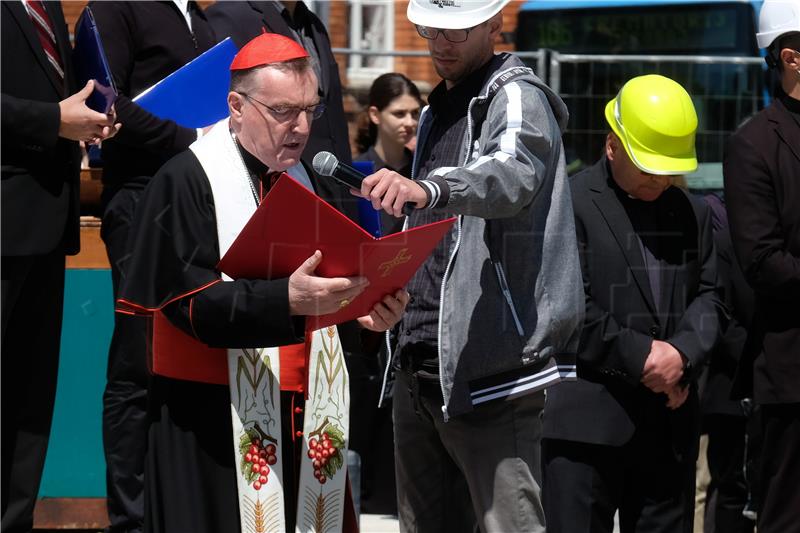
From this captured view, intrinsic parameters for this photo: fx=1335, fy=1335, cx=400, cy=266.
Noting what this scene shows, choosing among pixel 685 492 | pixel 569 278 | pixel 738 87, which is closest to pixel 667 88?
pixel 569 278

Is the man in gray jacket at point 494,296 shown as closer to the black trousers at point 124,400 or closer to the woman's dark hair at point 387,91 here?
the black trousers at point 124,400

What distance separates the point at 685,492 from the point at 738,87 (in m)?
4.44

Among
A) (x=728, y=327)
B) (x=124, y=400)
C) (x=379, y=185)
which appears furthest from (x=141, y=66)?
(x=728, y=327)

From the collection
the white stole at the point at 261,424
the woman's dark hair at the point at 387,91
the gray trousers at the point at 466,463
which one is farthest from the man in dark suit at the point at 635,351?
the woman's dark hair at the point at 387,91

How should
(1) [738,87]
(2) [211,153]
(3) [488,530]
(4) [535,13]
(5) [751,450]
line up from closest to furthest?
(2) [211,153] → (3) [488,530] → (5) [751,450] → (1) [738,87] → (4) [535,13]

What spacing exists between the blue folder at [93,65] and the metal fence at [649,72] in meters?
3.72

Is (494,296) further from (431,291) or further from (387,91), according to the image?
(387,91)

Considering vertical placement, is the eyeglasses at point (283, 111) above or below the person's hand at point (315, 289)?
above

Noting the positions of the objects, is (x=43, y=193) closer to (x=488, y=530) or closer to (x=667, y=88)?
(x=488, y=530)

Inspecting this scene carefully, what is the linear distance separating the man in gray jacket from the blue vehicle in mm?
4021

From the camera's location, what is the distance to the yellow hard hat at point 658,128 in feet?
16.3

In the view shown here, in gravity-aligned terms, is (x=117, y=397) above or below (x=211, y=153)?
Answer: below

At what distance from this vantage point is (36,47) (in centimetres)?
467

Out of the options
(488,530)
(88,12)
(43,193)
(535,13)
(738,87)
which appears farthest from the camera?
(535,13)
